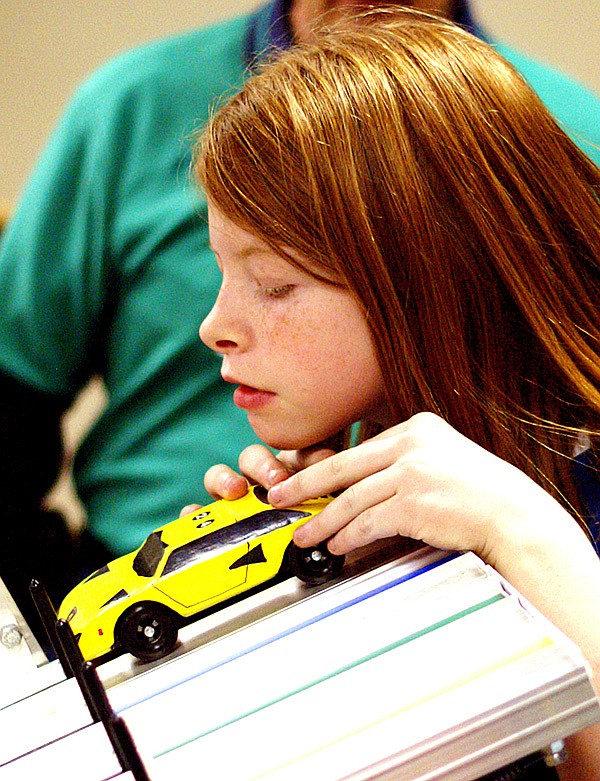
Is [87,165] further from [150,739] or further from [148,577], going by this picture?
[150,739]

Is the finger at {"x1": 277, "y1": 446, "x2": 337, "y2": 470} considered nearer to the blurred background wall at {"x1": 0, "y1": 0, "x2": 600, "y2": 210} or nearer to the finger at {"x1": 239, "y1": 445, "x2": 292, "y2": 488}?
the finger at {"x1": 239, "y1": 445, "x2": 292, "y2": 488}

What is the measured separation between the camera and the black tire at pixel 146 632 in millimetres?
527

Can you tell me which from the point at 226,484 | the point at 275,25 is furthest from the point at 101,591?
the point at 275,25

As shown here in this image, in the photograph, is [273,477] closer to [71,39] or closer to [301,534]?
[301,534]

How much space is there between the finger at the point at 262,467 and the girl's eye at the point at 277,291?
13 cm

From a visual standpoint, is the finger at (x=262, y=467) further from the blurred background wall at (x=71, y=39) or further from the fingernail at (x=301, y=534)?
the blurred background wall at (x=71, y=39)

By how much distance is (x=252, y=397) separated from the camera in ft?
2.28

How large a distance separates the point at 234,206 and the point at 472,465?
0.26 m

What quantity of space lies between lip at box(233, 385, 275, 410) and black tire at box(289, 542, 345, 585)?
0.15 meters

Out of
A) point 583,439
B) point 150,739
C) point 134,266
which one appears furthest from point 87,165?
point 150,739

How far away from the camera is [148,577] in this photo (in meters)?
0.55

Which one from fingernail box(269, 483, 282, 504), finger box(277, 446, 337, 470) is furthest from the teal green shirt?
fingernail box(269, 483, 282, 504)

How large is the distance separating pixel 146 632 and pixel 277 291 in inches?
10.3

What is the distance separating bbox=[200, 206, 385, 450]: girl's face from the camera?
658 mm
